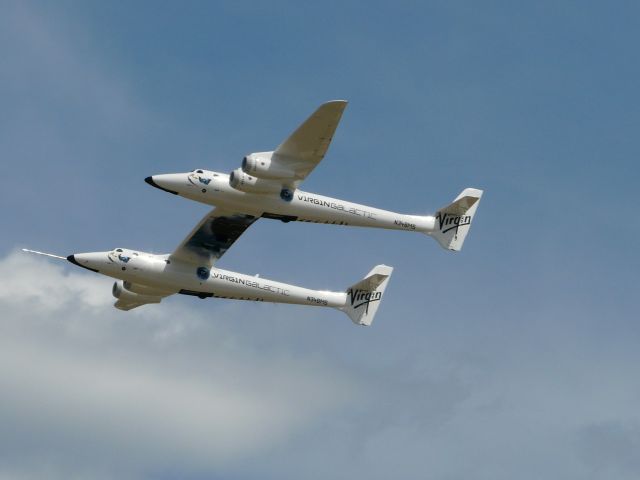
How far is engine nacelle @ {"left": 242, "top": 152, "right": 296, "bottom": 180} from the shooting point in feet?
343

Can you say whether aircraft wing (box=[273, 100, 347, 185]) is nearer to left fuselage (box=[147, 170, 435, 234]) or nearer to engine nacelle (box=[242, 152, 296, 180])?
engine nacelle (box=[242, 152, 296, 180])

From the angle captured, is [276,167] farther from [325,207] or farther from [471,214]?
[471,214]

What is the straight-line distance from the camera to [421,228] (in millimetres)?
114938

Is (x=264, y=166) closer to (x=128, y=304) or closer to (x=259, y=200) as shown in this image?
(x=259, y=200)

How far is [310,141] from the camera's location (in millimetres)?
103312

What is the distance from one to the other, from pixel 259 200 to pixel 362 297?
17.7 m

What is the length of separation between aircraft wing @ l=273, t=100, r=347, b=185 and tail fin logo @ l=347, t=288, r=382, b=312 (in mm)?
17505

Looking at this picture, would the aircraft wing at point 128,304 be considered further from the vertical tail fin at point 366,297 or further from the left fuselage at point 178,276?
the vertical tail fin at point 366,297

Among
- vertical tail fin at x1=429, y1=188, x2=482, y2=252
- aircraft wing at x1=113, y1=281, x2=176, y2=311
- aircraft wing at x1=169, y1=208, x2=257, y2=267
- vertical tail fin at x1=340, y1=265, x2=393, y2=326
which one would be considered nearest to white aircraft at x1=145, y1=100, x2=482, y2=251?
aircraft wing at x1=169, y1=208, x2=257, y2=267

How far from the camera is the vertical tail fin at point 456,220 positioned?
384ft

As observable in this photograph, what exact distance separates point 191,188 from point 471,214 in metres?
22.6

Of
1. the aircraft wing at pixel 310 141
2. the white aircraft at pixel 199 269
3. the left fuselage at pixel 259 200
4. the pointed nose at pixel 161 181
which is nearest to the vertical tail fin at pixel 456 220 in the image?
the left fuselage at pixel 259 200

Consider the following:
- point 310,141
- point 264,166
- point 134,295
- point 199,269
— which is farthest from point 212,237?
point 310,141

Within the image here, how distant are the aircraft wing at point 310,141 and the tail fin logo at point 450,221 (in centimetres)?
1494
